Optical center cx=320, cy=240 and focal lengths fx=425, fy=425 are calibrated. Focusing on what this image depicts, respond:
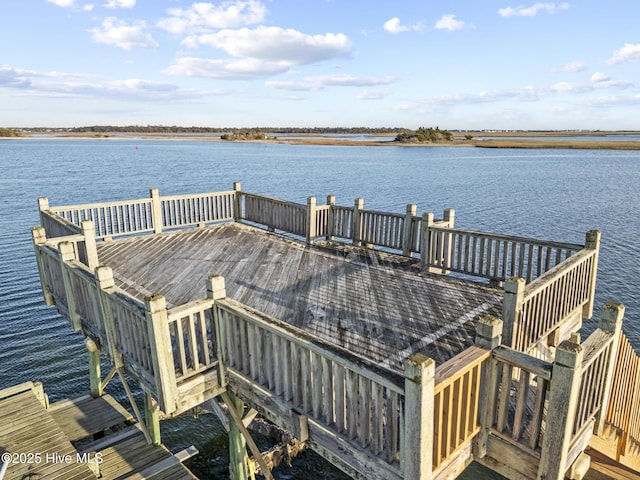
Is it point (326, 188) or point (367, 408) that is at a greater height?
point (367, 408)

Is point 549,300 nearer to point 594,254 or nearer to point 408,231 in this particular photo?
point 594,254

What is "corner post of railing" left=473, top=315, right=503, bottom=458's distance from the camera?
3.94 m

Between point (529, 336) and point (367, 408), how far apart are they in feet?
9.22

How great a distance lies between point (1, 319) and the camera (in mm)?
14320

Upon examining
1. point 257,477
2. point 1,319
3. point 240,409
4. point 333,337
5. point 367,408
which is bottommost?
point 257,477

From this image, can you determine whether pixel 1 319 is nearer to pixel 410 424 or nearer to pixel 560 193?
pixel 410 424

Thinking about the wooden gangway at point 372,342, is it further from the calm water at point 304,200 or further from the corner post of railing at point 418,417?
the calm water at point 304,200

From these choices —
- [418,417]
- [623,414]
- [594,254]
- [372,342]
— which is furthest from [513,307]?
[623,414]

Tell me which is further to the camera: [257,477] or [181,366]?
[257,477]

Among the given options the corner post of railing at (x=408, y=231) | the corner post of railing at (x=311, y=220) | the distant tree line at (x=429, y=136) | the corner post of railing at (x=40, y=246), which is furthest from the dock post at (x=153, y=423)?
the distant tree line at (x=429, y=136)

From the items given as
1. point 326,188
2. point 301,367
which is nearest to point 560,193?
point 326,188

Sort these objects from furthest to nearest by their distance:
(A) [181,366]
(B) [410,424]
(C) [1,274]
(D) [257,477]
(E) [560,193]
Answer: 1. (E) [560,193]
2. (C) [1,274]
3. (D) [257,477]
4. (A) [181,366]
5. (B) [410,424]

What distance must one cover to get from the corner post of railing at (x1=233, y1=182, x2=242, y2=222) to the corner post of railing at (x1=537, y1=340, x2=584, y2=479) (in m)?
11.4

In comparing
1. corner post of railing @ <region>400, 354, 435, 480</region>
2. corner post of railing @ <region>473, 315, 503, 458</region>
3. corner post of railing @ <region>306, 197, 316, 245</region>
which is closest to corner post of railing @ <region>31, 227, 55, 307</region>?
corner post of railing @ <region>306, 197, 316, 245</region>
